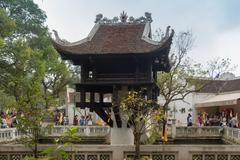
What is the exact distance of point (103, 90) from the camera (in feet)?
54.9

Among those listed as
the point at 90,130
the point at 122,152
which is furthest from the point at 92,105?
the point at 90,130

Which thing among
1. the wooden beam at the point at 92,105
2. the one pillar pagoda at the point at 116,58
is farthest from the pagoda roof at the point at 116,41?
the wooden beam at the point at 92,105

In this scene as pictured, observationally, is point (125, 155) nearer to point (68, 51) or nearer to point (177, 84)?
point (68, 51)

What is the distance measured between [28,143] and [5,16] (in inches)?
580

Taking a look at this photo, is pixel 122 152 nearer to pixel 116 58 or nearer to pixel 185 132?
pixel 116 58

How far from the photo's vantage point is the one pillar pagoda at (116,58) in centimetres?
1441

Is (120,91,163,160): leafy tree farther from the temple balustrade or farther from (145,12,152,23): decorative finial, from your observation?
the temple balustrade

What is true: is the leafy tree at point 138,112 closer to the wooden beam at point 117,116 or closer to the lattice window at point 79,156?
the lattice window at point 79,156

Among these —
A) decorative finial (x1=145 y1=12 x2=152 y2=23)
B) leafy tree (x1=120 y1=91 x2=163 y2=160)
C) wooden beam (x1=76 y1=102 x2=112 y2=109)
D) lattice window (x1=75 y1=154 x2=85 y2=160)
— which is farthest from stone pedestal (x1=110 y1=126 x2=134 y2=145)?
lattice window (x1=75 y1=154 x2=85 y2=160)

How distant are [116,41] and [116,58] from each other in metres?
0.86

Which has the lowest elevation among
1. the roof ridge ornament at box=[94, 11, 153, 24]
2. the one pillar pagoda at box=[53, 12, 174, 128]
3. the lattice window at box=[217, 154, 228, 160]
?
the lattice window at box=[217, 154, 228, 160]

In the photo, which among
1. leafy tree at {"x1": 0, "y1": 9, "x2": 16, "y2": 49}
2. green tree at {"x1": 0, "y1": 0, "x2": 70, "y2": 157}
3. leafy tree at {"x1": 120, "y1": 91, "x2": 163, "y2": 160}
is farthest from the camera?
leafy tree at {"x1": 0, "y1": 9, "x2": 16, "y2": 49}

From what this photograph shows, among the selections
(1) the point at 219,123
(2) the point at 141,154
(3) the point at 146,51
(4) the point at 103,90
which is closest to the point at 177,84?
(1) the point at 219,123

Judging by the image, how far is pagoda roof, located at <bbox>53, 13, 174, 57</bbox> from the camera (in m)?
14.4
